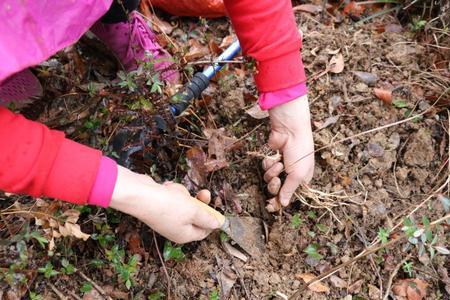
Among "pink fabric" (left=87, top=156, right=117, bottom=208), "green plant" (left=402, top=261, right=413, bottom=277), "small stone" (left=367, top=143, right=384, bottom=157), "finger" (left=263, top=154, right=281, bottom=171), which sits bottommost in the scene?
"green plant" (left=402, top=261, right=413, bottom=277)

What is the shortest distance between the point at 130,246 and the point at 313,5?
1.42m

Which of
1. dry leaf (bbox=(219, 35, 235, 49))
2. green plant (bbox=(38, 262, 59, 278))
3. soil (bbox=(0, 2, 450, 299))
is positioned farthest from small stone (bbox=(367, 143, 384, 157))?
green plant (bbox=(38, 262, 59, 278))

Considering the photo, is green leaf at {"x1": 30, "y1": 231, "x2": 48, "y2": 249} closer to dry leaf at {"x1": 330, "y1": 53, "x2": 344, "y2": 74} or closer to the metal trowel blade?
the metal trowel blade

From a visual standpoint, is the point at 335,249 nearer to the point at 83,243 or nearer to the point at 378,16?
the point at 83,243

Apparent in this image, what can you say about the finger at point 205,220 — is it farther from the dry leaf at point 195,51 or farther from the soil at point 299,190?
the dry leaf at point 195,51

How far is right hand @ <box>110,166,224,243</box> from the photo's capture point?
1.29 metres

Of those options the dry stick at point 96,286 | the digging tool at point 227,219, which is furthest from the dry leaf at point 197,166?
the dry stick at point 96,286

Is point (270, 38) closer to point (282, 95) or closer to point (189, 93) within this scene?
point (282, 95)

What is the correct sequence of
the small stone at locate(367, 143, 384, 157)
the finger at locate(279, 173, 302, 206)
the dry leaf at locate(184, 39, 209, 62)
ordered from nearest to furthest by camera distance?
the finger at locate(279, 173, 302, 206) → the small stone at locate(367, 143, 384, 157) → the dry leaf at locate(184, 39, 209, 62)

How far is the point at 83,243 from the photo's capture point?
1688 millimetres

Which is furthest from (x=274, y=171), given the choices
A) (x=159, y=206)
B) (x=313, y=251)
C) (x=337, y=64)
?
(x=337, y=64)

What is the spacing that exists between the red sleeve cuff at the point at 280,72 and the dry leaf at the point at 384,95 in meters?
0.57

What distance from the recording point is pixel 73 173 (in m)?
1.22

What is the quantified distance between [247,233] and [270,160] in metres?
0.27
